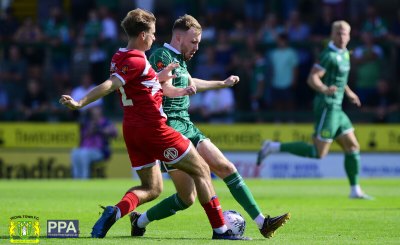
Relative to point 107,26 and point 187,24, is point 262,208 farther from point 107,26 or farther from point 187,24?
point 107,26

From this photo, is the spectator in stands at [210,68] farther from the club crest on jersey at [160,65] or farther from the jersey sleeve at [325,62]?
the club crest on jersey at [160,65]

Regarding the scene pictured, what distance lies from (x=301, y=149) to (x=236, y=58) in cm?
767

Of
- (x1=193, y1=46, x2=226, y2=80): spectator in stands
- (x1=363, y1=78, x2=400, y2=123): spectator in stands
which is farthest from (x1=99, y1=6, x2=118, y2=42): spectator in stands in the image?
(x1=363, y1=78, x2=400, y2=123): spectator in stands

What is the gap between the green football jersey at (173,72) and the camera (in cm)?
980

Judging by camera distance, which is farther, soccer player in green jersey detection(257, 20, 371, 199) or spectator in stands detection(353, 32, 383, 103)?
spectator in stands detection(353, 32, 383, 103)

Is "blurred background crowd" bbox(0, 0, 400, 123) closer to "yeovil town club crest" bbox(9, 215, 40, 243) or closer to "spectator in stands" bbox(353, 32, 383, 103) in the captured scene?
"spectator in stands" bbox(353, 32, 383, 103)

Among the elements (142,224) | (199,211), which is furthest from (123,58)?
(199,211)

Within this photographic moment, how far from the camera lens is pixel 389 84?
23281 mm

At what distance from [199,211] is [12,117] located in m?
12.2

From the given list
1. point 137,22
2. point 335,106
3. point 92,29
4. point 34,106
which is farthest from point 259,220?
point 92,29

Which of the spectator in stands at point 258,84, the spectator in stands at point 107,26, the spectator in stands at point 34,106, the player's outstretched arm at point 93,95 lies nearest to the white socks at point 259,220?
the player's outstretched arm at point 93,95

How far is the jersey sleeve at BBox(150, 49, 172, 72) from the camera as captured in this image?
9766 mm

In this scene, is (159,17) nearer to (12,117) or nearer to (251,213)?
(12,117)

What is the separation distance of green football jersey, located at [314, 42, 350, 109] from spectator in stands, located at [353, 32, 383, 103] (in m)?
7.29
